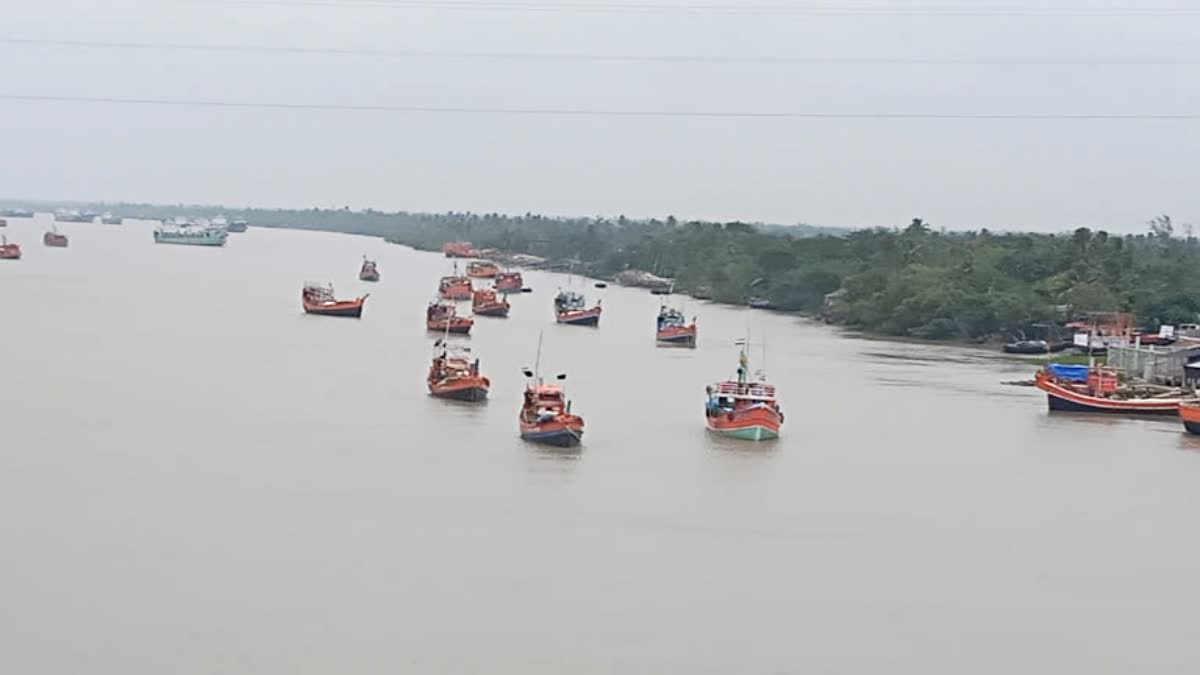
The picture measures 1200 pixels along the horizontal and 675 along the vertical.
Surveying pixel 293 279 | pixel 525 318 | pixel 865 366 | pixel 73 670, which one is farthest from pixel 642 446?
pixel 293 279

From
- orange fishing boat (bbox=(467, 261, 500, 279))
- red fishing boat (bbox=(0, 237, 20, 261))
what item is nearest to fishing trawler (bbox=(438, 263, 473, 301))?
orange fishing boat (bbox=(467, 261, 500, 279))

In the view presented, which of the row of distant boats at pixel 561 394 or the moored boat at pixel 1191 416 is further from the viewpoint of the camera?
the moored boat at pixel 1191 416

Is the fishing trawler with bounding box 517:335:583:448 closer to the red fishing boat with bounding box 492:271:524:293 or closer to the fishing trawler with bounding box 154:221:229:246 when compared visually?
the red fishing boat with bounding box 492:271:524:293

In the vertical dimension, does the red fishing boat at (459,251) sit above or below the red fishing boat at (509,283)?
above

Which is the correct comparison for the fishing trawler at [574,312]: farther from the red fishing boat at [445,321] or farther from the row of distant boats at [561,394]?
the red fishing boat at [445,321]

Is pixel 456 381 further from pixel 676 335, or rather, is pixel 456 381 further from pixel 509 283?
pixel 509 283

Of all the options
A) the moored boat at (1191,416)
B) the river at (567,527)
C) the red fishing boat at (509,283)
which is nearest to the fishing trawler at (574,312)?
the river at (567,527)
